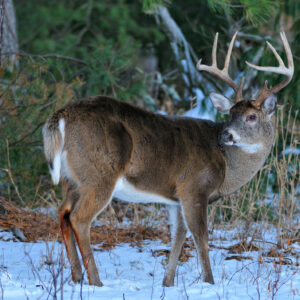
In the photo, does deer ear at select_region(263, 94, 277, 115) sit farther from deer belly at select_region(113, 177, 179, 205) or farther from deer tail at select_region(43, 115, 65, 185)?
deer tail at select_region(43, 115, 65, 185)

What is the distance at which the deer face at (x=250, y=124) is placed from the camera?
17.9 ft

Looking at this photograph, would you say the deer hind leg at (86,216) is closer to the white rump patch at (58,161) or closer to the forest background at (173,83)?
the white rump patch at (58,161)

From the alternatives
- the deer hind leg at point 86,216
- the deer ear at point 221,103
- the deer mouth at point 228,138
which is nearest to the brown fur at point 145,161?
the deer hind leg at point 86,216

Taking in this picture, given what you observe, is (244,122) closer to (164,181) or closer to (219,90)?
(164,181)

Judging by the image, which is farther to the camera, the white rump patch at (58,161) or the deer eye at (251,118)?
the deer eye at (251,118)

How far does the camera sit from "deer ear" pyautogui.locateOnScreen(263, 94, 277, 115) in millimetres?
5504

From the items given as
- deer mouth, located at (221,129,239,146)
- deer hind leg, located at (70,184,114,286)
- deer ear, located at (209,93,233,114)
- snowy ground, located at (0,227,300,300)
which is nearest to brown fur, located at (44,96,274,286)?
deer hind leg, located at (70,184,114,286)

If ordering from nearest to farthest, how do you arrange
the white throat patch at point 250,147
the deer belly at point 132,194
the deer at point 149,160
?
1. the deer at point 149,160
2. the deer belly at point 132,194
3. the white throat patch at point 250,147

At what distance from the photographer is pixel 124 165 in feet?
15.4

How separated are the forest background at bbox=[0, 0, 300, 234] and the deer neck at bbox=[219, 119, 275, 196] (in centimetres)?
64

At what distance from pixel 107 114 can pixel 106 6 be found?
38.2 ft

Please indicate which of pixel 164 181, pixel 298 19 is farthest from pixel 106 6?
pixel 164 181

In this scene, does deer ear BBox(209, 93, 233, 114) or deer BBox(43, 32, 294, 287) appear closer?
deer BBox(43, 32, 294, 287)

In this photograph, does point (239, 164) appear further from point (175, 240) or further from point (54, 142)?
point (54, 142)
